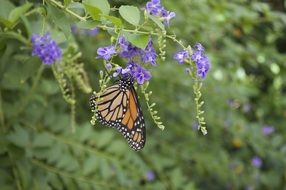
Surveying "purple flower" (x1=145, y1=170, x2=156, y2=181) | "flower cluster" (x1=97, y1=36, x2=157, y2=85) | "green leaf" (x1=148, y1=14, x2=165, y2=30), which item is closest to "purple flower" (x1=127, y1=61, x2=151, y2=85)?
"flower cluster" (x1=97, y1=36, x2=157, y2=85)

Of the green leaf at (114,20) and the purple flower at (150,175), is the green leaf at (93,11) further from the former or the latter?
the purple flower at (150,175)

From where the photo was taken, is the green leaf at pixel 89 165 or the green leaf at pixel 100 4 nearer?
the green leaf at pixel 100 4

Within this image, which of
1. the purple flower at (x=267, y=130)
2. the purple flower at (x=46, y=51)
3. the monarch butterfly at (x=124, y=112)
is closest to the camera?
the monarch butterfly at (x=124, y=112)

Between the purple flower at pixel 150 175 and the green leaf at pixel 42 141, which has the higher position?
the green leaf at pixel 42 141

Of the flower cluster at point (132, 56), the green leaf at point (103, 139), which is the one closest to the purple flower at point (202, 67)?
the flower cluster at point (132, 56)

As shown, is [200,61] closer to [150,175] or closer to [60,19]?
[60,19]

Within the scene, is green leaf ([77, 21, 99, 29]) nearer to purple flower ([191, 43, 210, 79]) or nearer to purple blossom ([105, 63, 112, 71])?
purple blossom ([105, 63, 112, 71])

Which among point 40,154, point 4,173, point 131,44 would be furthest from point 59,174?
point 131,44
